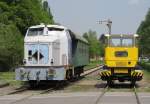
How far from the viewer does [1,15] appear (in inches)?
2672

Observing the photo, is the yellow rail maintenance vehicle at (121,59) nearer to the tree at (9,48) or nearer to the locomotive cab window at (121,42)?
the locomotive cab window at (121,42)

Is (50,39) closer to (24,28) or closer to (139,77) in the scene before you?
(139,77)

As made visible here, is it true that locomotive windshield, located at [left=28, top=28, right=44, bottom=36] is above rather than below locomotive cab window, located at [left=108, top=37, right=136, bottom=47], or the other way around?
above

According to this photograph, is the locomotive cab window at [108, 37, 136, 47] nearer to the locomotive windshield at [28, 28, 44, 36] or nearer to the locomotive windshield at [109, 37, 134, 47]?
the locomotive windshield at [109, 37, 134, 47]

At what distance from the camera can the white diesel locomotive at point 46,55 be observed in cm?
3097

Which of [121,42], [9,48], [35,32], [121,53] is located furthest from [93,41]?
[35,32]

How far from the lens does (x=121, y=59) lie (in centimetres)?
3241

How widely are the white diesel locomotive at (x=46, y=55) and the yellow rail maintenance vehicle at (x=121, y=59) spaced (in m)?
2.65

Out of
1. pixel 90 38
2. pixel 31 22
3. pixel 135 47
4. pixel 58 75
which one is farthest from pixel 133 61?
pixel 90 38

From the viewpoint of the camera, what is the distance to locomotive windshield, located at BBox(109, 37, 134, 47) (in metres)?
33.0

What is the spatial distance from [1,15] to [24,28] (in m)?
8.75

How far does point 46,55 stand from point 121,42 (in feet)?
16.0

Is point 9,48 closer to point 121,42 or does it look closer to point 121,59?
point 121,42

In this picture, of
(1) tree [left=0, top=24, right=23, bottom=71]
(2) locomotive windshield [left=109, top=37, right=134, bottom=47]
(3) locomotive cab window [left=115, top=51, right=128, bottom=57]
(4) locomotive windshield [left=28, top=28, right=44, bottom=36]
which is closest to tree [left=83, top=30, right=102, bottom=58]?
(1) tree [left=0, top=24, right=23, bottom=71]
